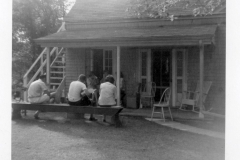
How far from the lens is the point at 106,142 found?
690 cm

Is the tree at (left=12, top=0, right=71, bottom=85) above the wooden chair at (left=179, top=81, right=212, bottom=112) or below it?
above

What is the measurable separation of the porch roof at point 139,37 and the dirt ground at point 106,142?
9.05ft

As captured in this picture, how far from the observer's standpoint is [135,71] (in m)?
12.7

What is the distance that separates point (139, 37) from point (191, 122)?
10.2 feet

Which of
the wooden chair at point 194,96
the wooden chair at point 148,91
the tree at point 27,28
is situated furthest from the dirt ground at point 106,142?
the tree at point 27,28

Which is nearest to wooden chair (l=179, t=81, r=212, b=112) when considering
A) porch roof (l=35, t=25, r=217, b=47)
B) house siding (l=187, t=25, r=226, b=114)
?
house siding (l=187, t=25, r=226, b=114)

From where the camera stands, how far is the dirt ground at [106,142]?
5984mm

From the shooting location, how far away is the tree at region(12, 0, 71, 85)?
56.2 feet

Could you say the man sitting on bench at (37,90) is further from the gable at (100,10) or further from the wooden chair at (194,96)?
the gable at (100,10)

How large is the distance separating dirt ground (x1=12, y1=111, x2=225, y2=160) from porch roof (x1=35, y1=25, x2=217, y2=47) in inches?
109

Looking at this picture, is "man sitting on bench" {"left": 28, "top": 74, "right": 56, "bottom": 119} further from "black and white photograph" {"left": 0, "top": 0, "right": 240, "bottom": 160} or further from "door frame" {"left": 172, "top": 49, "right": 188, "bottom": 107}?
"door frame" {"left": 172, "top": 49, "right": 188, "bottom": 107}

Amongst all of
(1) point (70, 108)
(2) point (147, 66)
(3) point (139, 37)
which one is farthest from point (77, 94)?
→ (2) point (147, 66)
